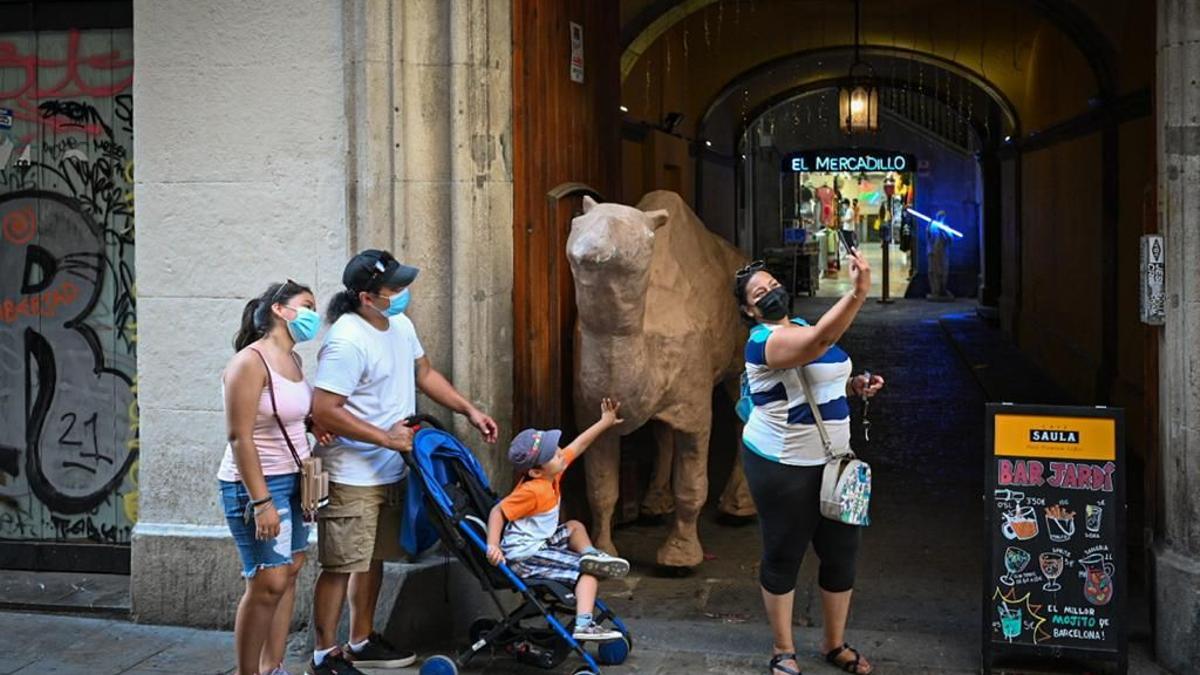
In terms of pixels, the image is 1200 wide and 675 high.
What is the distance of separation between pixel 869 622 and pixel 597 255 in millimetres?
2170

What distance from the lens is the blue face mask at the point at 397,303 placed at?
571 centimetres

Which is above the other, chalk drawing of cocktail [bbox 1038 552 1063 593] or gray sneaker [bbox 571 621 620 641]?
chalk drawing of cocktail [bbox 1038 552 1063 593]

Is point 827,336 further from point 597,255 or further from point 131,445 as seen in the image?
point 131,445

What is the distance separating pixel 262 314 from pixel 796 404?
2109 millimetres

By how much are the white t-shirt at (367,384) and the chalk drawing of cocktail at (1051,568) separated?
2669mm

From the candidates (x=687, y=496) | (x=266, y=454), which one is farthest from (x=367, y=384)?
(x=687, y=496)

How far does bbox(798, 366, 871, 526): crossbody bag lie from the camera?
5.46 m

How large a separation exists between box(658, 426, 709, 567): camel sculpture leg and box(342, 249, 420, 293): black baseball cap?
2.32 metres

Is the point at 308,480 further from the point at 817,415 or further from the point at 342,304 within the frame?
the point at 817,415

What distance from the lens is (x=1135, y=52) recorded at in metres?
11.2

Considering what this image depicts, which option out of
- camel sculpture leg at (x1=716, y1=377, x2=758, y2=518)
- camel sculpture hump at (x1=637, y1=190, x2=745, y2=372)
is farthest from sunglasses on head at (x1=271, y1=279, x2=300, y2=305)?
camel sculpture leg at (x1=716, y1=377, x2=758, y2=518)

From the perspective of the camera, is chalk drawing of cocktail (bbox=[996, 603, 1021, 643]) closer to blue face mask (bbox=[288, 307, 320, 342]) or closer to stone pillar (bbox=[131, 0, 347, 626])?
blue face mask (bbox=[288, 307, 320, 342])

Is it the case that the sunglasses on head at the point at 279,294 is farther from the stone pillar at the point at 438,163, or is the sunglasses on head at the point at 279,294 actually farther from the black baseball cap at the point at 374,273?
the stone pillar at the point at 438,163

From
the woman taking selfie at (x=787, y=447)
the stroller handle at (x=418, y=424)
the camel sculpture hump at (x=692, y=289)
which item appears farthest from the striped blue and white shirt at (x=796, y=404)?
the camel sculpture hump at (x=692, y=289)
